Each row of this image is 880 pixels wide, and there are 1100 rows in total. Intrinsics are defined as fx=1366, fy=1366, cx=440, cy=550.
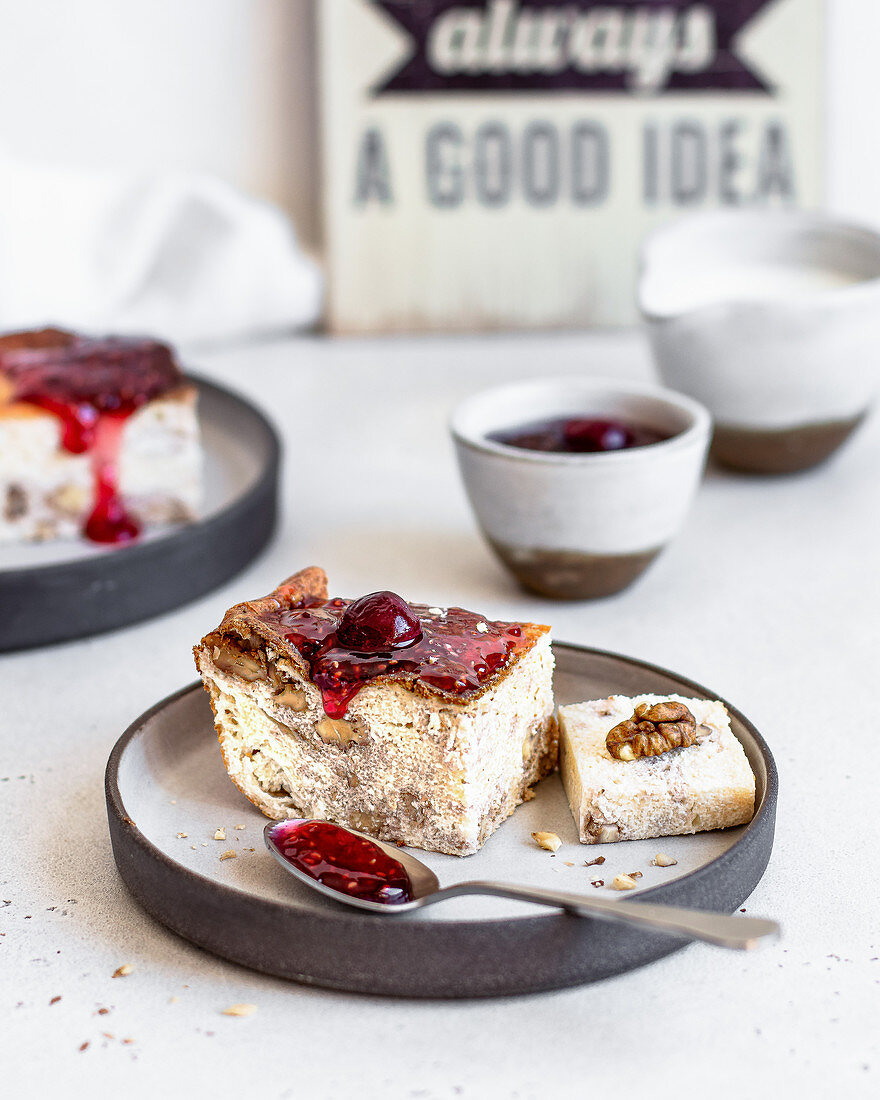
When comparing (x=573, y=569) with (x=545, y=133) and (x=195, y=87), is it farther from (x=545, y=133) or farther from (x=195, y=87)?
(x=195, y=87)

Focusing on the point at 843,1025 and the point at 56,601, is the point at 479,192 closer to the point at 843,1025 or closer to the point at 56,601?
the point at 56,601

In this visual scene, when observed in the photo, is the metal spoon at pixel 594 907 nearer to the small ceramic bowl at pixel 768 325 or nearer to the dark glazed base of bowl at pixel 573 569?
the dark glazed base of bowl at pixel 573 569

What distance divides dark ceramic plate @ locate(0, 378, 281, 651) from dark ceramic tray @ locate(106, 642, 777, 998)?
12.4 inches

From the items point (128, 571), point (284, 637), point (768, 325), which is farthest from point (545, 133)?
point (284, 637)

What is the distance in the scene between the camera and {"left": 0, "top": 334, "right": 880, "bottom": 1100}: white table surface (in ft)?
2.69

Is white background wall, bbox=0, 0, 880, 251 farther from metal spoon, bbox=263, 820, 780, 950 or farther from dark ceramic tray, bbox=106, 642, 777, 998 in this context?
metal spoon, bbox=263, 820, 780, 950

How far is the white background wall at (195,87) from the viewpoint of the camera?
2.41 m

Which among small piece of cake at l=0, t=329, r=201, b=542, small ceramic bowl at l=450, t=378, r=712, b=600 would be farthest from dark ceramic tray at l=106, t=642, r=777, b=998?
small piece of cake at l=0, t=329, r=201, b=542

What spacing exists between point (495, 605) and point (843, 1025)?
0.69m

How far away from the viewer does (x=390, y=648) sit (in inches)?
38.9

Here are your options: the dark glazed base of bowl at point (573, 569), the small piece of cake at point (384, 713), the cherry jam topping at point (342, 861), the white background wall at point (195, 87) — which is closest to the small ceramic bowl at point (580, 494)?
the dark glazed base of bowl at point (573, 569)

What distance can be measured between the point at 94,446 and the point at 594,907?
1.01m

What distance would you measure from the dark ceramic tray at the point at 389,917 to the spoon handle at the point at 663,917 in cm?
2

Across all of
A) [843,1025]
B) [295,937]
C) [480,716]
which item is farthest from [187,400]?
[843,1025]
